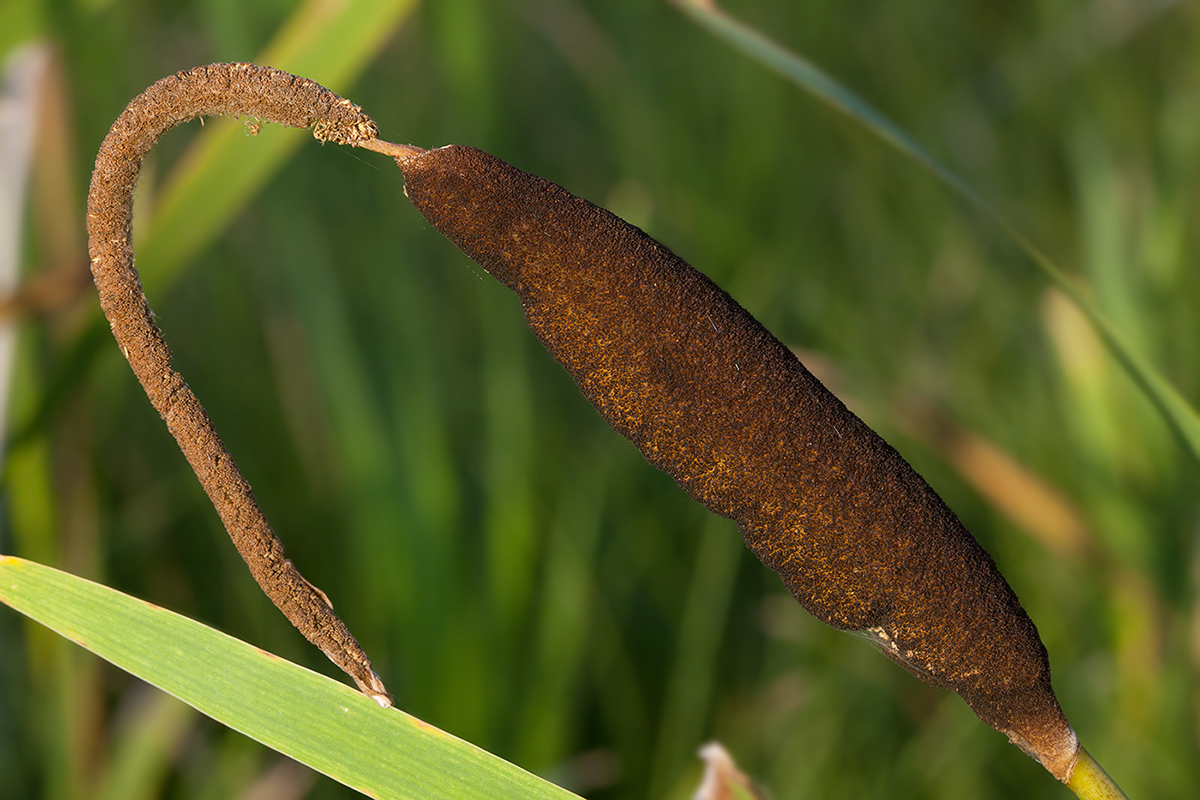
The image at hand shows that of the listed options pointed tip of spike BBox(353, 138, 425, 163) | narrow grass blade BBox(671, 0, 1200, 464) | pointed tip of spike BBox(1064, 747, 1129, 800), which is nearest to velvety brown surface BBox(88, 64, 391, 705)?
pointed tip of spike BBox(353, 138, 425, 163)

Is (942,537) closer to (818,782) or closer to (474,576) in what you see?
(818,782)

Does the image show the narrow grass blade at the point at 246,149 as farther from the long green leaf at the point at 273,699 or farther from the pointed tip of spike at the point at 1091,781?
the pointed tip of spike at the point at 1091,781

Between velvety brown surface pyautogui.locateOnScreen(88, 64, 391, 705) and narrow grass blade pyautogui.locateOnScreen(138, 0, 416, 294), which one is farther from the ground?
narrow grass blade pyautogui.locateOnScreen(138, 0, 416, 294)

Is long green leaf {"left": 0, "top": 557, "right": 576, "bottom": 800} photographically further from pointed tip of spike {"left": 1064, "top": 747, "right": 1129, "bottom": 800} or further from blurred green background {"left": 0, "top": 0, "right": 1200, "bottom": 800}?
blurred green background {"left": 0, "top": 0, "right": 1200, "bottom": 800}

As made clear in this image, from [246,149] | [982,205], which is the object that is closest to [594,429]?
[246,149]

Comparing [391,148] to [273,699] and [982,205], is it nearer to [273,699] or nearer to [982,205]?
[273,699]

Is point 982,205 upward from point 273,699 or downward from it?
upward
